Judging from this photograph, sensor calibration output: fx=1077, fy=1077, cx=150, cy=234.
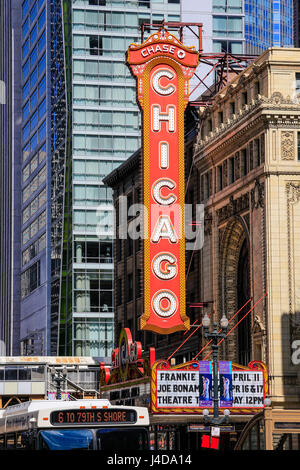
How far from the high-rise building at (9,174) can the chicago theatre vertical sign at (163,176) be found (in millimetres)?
104666

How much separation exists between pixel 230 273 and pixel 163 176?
6.97 metres

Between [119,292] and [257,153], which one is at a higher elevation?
[257,153]

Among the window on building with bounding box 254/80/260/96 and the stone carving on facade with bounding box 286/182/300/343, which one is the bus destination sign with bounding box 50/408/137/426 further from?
the window on building with bounding box 254/80/260/96

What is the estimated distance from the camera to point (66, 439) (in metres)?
29.1

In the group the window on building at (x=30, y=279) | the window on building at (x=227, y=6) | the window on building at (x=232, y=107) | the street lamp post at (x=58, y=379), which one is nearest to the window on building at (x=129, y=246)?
the street lamp post at (x=58, y=379)

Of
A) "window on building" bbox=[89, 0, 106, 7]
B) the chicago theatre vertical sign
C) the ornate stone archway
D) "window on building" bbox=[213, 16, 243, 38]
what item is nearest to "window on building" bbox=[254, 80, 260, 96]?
the chicago theatre vertical sign

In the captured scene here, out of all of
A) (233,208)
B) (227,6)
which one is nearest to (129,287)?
(233,208)

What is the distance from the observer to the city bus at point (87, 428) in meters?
29.1

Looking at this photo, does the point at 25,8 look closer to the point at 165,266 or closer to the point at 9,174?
the point at 9,174

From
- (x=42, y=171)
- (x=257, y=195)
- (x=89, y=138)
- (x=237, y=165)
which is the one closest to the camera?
(x=257, y=195)

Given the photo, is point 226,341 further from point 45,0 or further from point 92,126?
point 45,0

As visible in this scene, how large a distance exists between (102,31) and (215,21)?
13175mm

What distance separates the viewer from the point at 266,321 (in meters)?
56.4
